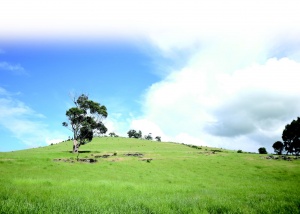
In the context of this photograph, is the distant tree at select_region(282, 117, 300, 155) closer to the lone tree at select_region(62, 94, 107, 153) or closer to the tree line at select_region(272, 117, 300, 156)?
the tree line at select_region(272, 117, 300, 156)

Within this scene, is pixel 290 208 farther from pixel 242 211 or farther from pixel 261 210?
pixel 242 211

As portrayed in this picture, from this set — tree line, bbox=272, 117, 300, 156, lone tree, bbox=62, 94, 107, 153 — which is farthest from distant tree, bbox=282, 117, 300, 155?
lone tree, bbox=62, 94, 107, 153

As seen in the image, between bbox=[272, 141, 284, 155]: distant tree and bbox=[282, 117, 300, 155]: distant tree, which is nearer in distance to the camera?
bbox=[282, 117, 300, 155]: distant tree

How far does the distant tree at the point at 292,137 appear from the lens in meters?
112

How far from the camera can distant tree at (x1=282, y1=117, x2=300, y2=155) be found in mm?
112125

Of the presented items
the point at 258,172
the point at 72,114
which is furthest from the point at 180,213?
the point at 72,114

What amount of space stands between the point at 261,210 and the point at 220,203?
207 centimetres

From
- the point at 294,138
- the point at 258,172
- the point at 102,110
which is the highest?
the point at 102,110

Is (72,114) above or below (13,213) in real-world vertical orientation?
above

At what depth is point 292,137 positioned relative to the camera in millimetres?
116000

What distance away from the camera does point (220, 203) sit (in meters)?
12.5

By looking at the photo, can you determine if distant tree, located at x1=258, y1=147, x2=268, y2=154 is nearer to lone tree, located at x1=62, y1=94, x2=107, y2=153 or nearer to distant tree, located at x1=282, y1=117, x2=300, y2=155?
distant tree, located at x1=282, y1=117, x2=300, y2=155

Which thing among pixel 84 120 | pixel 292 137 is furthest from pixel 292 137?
pixel 84 120

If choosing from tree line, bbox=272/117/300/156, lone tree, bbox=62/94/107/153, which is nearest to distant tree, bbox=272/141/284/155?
tree line, bbox=272/117/300/156
